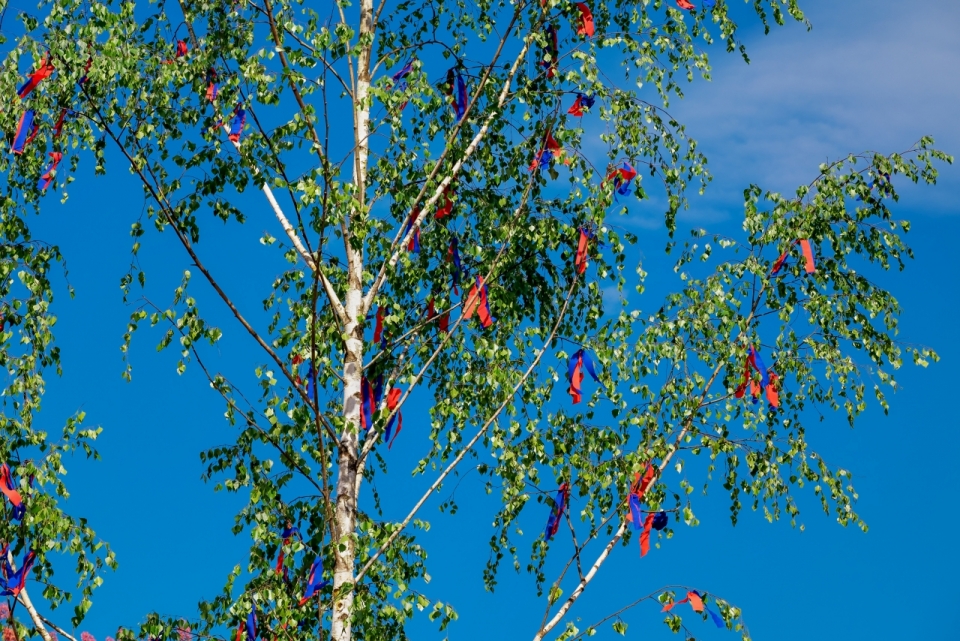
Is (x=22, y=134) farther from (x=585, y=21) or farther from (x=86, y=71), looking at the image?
(x=585, y=21)

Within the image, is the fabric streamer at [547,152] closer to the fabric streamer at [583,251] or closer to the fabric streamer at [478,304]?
the fabric streamer at [583,251]

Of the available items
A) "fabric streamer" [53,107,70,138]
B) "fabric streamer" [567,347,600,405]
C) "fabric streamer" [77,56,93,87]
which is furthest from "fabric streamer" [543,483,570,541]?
"fabric streamer" [53,107,70,138]

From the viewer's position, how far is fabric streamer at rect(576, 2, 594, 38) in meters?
7.20

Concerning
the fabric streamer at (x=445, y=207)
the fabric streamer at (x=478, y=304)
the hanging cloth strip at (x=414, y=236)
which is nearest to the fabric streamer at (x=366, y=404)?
the fabric streamer at (x=478, y=304)

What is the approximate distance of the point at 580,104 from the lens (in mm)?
6816

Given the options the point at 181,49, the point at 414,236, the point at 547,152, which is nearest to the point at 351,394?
the point at 414,236

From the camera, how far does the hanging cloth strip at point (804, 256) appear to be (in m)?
6.98

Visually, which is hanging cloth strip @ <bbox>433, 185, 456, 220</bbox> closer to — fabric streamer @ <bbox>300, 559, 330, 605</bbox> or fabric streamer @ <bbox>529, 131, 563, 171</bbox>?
fabric streamer @ <bbox>529, 131, 563, 171</bbox>

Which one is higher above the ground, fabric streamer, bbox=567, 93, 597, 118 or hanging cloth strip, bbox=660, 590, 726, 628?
fabric streamer, bbox=567, 93, 597, 118

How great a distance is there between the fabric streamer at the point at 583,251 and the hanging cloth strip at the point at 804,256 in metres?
1.26

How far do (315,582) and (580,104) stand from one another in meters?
3.44

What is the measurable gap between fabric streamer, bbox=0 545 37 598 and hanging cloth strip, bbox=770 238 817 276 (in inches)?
193

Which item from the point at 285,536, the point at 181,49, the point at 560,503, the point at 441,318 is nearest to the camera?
the point at 285,536

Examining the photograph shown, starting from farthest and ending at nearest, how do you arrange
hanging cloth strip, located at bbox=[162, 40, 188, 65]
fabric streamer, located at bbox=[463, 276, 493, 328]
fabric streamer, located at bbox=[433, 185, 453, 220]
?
hanging cloth strip, located at bbox=[162, 40, 188, 65]
fabric streamer, located at bbox=[433, 185, 453, 220]
fabric streamer, located at bbox=[463, 276, 493, 328]
